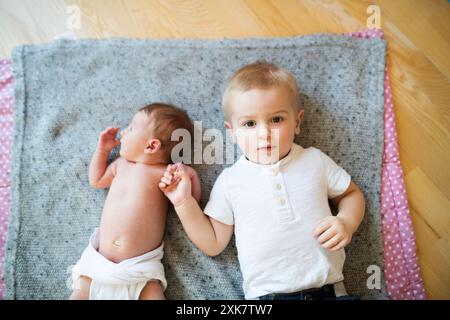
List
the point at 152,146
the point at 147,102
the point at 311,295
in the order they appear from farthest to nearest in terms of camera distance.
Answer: the point at 147,102 → the point at 152,146 → the point at 311,295

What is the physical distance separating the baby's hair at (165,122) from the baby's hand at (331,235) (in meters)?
0.48

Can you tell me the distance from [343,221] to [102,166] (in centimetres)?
72

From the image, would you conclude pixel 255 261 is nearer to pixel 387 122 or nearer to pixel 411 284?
pixel 411 284

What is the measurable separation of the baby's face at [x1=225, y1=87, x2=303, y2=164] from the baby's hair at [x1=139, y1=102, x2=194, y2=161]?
0.59 feet

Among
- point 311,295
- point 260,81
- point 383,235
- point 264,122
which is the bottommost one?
point 311,295

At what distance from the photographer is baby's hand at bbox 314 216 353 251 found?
1.02m

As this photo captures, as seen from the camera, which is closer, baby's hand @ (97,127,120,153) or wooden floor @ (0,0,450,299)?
baby's hand @ (97,127,120,153)

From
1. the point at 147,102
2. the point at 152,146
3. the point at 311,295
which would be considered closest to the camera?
the point at 311,295

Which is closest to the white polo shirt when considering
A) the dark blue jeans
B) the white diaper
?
the dark blue jeans

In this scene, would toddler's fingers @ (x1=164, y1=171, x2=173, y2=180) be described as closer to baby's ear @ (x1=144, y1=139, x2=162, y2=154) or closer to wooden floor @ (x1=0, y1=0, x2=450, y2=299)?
baby's ear @ (x1=144, y1=139, x2=162, y2=154)

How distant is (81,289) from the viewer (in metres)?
1.05

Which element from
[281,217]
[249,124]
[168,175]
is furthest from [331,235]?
[168,175]

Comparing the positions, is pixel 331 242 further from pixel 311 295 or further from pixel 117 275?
pixel 117 275
